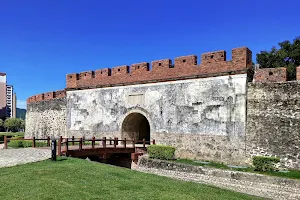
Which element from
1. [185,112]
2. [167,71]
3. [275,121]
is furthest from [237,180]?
[167,71]

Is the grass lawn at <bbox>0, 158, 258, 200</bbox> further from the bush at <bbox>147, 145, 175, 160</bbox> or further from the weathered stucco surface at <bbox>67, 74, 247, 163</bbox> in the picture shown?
the weathered stucco surface at <bbox>67, 74, 247, 163</bbox>

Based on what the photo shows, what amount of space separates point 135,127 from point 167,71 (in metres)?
4.48

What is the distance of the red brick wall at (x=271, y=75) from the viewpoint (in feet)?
36.0

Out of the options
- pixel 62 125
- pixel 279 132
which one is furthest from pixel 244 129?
pixel 62 125

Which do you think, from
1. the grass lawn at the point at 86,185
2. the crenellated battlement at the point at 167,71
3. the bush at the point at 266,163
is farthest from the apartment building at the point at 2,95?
the bush at the point at 266,163

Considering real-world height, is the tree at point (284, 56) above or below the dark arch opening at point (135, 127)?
above

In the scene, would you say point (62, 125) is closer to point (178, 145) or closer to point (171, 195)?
point (178, 145)

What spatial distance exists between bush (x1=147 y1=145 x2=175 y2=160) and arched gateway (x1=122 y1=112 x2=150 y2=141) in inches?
151

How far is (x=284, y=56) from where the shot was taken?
70.2 feet

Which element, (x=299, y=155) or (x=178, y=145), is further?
(x=178, y=145)

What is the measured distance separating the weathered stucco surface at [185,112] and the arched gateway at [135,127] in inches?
12.9

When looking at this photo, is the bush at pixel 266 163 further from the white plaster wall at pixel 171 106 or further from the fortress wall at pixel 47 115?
the fortress wall at pixel 47 115

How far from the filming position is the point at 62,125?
1922 centimetres

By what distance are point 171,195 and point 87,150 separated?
658 centimetres
